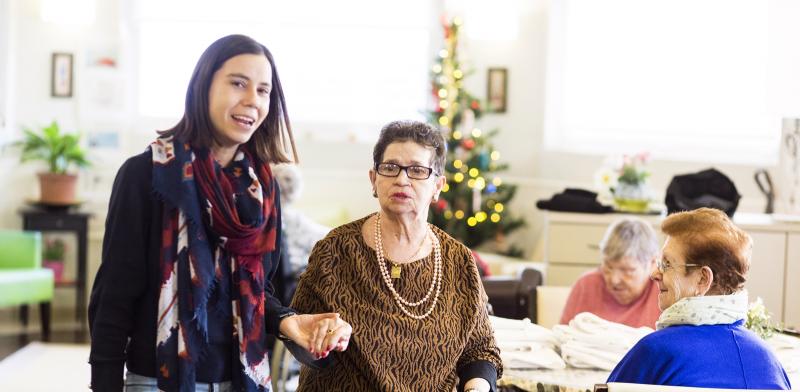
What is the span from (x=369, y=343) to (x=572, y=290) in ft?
6.08

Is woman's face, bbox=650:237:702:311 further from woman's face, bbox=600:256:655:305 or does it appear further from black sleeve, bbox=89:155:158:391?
woman's face, bbox=600:256:655:305

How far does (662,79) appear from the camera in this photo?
7.59 m

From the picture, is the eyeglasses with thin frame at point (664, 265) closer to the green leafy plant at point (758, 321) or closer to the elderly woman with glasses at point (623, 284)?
the green leafy plant at point (758, 321)

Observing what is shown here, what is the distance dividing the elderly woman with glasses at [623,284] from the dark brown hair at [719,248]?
165 cm

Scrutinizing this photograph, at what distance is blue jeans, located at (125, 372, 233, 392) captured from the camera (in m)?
2.19

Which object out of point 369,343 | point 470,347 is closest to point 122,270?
point 369,343

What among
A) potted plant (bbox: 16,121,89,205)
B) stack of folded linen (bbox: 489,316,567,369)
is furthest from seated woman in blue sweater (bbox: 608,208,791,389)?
potted plant (bbox: 16,121,89,205)

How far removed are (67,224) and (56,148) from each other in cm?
56

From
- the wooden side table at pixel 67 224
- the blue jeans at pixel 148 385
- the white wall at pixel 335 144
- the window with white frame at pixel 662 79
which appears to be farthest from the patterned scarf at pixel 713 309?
the wooden side table at pixel 67 224

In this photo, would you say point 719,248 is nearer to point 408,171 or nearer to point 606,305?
point 408,171

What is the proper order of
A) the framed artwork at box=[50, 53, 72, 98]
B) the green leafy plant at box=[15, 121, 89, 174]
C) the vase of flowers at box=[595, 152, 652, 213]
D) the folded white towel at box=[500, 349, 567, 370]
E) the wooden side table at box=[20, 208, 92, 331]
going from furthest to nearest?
the framed artwork at box=[50, 53, 72, 98] → the green leafy plant at box=[15, 121, 89, 174] → the wooden side table at box=[20, 208, 92, 331] → the vase of flowers at box=[595, 152, 652, 213] → the folded white towel at box=[500, 349, 567, 370]

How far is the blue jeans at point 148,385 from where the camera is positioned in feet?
7.19

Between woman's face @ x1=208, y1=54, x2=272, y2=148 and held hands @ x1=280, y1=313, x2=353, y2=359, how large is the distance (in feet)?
1.37

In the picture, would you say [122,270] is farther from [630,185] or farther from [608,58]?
[608,58]
